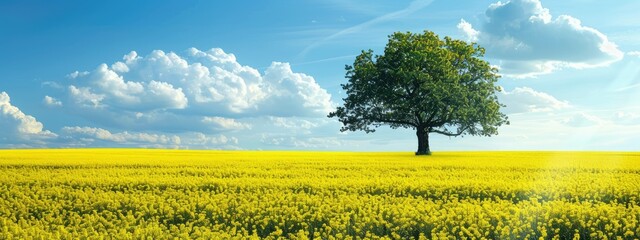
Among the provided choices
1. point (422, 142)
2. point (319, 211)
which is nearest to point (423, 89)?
point (422, 142)

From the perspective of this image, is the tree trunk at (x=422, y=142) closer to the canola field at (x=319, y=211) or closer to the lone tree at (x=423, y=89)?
the lone tree at (x=423, y=89)

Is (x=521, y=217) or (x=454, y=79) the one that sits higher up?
(x=454, y=79)

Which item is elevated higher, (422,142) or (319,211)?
(422,142)

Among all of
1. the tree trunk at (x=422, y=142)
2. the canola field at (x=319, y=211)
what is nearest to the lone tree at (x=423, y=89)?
the tree trunk at (x=422, y=142)

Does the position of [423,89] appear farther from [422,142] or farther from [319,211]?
[319,211]

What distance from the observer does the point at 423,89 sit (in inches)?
1929

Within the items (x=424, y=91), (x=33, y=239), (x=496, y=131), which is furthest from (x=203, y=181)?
(x=496, y=131)

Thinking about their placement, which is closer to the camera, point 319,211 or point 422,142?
point 319,211

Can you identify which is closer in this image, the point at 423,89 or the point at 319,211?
the point at 319,211

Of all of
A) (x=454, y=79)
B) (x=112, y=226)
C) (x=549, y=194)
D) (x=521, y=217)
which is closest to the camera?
Answer: (x=112, y=226)

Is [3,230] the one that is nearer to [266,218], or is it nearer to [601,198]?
[266,218]

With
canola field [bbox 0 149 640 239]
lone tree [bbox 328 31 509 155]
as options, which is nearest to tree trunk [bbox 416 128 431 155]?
lone tree [bbox 328 31 509 155]

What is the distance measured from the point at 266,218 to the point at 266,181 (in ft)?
28.0

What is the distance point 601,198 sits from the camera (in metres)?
18.8
